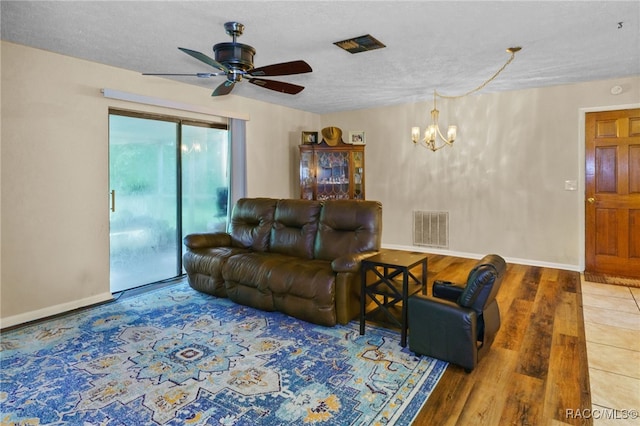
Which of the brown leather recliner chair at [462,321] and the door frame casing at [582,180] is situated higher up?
the door frame casing at [582,180]

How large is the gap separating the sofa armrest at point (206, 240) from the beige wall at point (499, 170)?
312 centimetres

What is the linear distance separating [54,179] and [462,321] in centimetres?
378

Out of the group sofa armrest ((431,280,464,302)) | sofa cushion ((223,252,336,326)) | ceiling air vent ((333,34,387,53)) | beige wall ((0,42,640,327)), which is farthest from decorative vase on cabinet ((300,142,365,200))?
sofa armrest ((431,280,464,302))

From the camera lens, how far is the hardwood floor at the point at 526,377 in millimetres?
1917

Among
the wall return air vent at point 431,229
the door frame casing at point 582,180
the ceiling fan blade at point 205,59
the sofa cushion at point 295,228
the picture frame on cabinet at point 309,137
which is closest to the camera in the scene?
the ceiling fan blade at point 205,59

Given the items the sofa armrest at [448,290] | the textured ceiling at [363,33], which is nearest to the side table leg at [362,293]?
the sofa armrest at [448,290]

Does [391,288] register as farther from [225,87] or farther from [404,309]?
[225,87]

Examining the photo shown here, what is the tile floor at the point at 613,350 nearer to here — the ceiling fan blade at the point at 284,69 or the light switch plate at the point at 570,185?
the light switch plate at the point at 570,185

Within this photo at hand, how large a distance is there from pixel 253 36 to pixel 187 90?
190 cm

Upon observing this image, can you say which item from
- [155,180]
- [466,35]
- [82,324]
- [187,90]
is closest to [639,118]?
[466,35]

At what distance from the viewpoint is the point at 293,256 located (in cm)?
376

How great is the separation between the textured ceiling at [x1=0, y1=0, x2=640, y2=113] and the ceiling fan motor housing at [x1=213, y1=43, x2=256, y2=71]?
0.69 ft

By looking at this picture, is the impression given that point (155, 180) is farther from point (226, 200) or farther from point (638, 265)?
point (638, 265)

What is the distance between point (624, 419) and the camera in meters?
1.89
